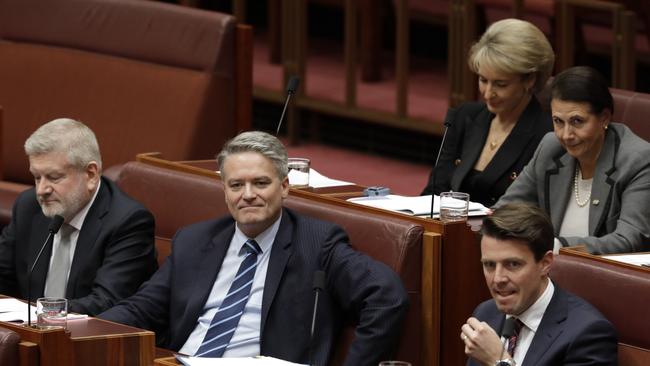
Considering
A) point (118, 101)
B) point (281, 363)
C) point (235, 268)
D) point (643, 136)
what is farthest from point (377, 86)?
point (281, 363)

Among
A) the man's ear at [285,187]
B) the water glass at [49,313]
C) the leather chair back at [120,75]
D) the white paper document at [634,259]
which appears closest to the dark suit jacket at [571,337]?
the white paper document at [634,259]

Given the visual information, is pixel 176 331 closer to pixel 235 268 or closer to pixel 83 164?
pixel 235 268

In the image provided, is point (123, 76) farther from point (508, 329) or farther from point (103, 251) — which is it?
Result: point (508, 329)

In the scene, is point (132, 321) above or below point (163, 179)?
below

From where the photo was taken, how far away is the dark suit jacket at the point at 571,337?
221 cm

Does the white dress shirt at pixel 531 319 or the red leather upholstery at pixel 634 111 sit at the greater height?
the red leather upholstery at pixel 634 111

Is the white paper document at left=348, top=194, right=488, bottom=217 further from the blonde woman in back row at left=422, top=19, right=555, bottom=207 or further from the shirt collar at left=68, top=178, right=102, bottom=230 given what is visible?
the shirt collar at left=68, top=178, right=102, bottom=230

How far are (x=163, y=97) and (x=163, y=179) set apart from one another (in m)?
1.01

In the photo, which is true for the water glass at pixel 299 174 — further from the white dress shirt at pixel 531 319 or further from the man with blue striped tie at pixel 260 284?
the white dress shirt at pixel 531 319

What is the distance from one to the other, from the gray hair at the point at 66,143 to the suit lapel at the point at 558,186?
90cm

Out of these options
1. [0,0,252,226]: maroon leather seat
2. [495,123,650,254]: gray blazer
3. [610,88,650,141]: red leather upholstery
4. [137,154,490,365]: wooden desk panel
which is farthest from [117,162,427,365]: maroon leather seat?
[0,0,252,226]: maroon leather seat

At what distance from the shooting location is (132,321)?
8.96 ft

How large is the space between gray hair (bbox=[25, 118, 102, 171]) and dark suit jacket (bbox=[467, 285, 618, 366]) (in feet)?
3.56

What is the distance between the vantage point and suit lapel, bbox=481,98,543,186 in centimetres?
315
